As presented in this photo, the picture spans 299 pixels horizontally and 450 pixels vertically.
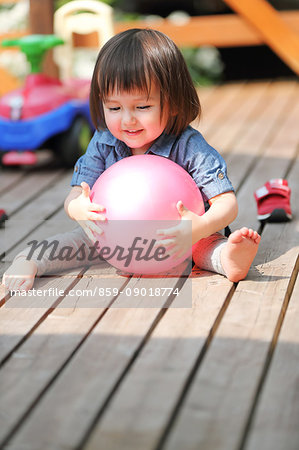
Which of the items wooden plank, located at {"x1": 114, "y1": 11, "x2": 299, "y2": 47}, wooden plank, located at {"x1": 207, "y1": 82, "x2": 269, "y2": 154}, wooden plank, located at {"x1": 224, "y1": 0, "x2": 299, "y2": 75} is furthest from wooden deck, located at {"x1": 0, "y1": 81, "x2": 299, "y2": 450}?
wooden plank, located at {"x1": 114, "y1": 11, "x2": 299, "y2": 47}

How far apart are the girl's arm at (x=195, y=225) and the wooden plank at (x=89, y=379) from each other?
7.8 inches

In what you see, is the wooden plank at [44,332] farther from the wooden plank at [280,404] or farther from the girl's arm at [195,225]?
the wooden plank at [280,404]

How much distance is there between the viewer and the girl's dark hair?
7.77 feet


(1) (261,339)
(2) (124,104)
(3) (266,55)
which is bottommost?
(3) (266,55)

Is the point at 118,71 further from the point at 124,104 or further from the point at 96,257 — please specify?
the point at 96,257

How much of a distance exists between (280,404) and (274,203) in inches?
61.2

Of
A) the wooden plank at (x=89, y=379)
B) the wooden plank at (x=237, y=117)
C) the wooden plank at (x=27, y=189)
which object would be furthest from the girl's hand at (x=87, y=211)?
the wooden plank at (x=237, y=117)

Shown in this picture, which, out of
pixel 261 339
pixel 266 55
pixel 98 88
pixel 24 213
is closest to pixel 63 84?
pixel 24 213

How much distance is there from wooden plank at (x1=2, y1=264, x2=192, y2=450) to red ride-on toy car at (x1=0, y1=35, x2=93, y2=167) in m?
1.93

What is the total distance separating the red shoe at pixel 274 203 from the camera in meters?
3.06

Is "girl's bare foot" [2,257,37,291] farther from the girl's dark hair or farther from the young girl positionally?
the girl's dark hair

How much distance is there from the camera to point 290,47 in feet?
19.7

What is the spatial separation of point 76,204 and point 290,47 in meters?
Result: 4.07

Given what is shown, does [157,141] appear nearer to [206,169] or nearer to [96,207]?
[206,169]
